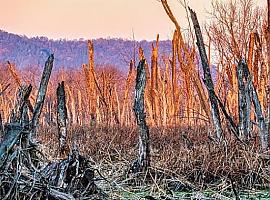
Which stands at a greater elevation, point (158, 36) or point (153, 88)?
point (158, 36)

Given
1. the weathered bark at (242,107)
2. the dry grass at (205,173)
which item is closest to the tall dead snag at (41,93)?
the dry grass at (205,173)

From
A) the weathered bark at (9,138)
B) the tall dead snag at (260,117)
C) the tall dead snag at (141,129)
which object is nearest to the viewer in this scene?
the weathered bark at (9,138)

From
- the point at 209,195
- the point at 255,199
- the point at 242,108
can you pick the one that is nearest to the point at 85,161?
the point at 209,195

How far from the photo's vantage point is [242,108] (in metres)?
6.56

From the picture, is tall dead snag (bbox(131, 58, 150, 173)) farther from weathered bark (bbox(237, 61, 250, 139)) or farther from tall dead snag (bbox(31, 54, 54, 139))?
weathered bark (bbox(237, 61, 250, 139))

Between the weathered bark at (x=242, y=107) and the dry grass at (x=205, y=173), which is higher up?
the weathered bark at (x=242, y=107)

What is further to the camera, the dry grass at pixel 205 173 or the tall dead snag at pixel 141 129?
the tall dead snag at pixel 141 129

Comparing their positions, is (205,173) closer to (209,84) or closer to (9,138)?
(209,84)

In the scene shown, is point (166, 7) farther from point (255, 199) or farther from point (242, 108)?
point (255, 199)

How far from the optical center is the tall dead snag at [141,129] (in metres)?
5.71

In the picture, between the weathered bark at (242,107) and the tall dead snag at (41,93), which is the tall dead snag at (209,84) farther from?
the tall dead snag at (41,93)

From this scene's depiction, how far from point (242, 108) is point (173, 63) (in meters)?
12.4

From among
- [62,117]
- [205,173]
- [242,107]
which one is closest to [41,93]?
[62,117]

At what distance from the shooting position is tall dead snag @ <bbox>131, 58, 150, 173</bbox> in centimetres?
571
